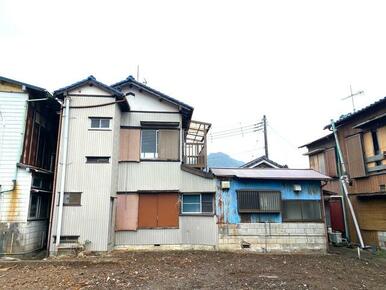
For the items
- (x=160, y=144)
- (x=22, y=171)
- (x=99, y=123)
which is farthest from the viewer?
(x=160, y=144)

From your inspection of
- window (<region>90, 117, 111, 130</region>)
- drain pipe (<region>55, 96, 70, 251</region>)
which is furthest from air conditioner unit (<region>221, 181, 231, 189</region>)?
drain pipe (<region>55, 96, 70, 251</region>)

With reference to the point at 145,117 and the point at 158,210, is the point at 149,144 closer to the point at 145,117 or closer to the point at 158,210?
the point at 145,117

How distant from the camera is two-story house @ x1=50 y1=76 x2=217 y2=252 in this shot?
429 inches

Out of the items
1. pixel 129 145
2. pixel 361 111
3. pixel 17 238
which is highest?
pixel 361 111

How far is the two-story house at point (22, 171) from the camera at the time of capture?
10211mm

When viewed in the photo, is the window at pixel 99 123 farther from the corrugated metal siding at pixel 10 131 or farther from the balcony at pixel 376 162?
the balcony at pixel 376 162

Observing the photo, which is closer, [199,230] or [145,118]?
[199,230]

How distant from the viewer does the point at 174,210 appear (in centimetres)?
1229

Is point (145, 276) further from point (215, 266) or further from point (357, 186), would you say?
point (357, 186)

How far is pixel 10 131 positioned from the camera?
10828 millimetres

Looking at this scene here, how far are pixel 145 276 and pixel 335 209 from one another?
12900 mm

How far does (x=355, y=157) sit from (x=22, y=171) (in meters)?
14.8

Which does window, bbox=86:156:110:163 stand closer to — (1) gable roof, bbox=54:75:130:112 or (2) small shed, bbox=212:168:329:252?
(1) gable roof, bbox=54:75:130:112

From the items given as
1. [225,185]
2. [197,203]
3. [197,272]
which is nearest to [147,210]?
[197,203]
